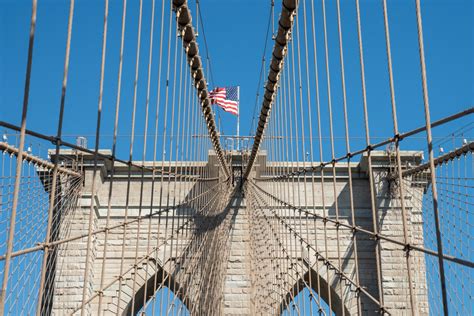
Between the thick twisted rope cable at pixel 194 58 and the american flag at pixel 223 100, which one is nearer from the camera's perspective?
the thick twisted rope cable at pixel 194 58

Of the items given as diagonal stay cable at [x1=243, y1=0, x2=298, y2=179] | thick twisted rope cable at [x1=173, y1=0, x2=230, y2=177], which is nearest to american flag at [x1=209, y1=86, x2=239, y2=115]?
diagonal stay cable at [x1=243, y1=0, x2=298, y2=179]

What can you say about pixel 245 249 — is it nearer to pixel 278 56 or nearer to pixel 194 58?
pixel 278 56

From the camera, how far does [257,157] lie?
16203 millimetres

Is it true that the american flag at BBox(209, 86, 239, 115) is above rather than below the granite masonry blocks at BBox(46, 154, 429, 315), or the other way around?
above

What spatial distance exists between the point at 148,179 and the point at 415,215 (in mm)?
5733

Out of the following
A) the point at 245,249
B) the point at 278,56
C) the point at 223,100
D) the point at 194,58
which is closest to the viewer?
the point at 194,58

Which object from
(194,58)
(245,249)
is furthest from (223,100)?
(194,58)

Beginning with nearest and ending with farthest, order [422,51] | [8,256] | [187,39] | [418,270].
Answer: [8,256] < [422,51] < [187,39] < [418,270]

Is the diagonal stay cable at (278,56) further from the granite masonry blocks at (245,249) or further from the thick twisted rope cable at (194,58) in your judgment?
the granite masonry blocks at (245,249)

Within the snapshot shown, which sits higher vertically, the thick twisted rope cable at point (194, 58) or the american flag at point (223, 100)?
the american flag at point (223, 100)

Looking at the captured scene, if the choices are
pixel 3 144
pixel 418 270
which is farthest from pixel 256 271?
pixel 3 144

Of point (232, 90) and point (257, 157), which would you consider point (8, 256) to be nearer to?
point (257, 157)

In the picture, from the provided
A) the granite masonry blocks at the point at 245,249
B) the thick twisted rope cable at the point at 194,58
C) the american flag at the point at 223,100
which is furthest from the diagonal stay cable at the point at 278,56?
the american flag at the point at 223,100

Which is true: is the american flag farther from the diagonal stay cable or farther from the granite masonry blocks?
the diagonal stay cable
